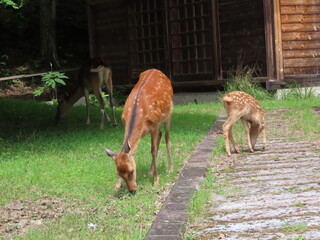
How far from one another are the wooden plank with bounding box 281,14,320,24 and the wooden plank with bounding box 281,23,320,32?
0.30 feet

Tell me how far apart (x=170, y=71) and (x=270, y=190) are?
12724mm

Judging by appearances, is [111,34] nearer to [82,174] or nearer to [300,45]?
[300,45]

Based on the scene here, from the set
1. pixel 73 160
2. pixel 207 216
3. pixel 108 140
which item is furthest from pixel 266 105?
pixel 207 216

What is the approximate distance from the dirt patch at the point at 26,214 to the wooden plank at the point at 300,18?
39.6 ft

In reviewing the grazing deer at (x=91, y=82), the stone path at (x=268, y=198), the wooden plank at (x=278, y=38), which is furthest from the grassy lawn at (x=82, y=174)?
the wooden plank at (x=278, y=38)

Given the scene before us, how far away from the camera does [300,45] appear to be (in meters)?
16.4

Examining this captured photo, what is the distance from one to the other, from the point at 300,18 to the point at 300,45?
0.80 meters

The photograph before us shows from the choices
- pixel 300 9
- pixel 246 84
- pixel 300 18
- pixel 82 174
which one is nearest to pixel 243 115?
pixel 82 174

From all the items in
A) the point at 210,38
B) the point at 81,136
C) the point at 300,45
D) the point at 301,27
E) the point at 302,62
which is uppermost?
the point at 301,27

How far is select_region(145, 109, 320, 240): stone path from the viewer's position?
4.38 metres

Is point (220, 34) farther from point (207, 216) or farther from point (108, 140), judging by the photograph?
point (207, 216)

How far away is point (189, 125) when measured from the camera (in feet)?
37.0

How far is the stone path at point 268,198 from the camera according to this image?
4.34 meters

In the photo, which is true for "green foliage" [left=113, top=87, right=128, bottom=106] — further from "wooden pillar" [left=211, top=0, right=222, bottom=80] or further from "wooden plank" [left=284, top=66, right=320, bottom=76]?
A: "wooden plank" [left=284, top=66, right=320, bottom=76]
